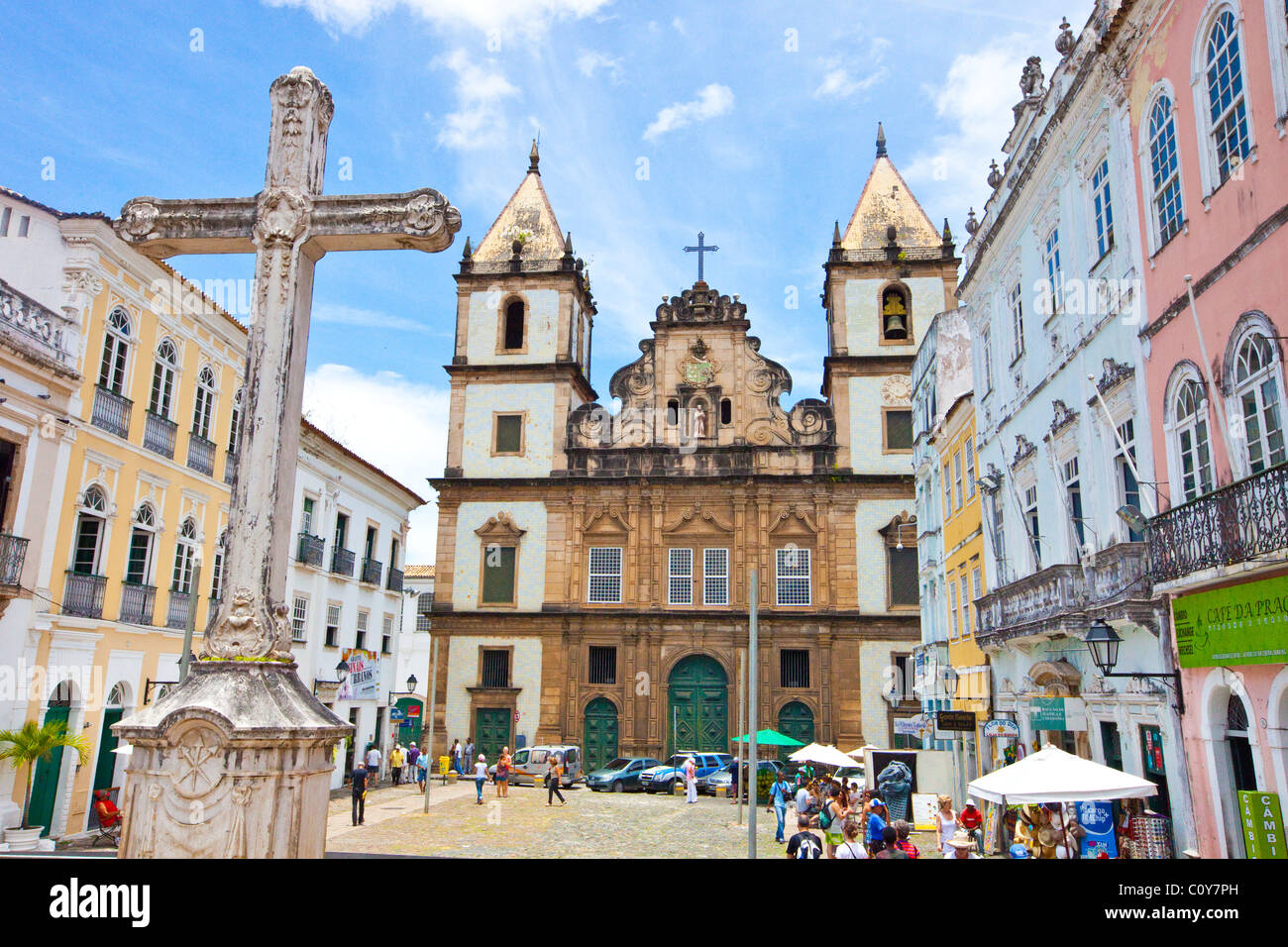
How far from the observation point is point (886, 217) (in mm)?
41906

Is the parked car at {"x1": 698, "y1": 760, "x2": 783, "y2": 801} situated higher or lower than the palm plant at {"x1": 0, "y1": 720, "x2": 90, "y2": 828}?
lower

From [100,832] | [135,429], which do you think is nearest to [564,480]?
[135,429]

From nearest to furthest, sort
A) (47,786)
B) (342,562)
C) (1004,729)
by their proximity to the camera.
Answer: (1004,729), (47,786), (342,562)

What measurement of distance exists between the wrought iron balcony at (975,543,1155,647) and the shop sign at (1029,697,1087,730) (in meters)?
1.07

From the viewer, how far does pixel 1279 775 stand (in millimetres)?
9445

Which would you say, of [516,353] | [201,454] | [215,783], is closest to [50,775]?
[201,454]

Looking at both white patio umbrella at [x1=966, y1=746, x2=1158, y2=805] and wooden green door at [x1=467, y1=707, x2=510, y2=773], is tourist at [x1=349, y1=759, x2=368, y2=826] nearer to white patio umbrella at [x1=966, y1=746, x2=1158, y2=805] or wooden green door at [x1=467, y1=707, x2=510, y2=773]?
white patio umbrella at [x1=966, y1=746, x2=1158, y2=805]

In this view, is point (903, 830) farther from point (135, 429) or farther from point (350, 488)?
point (350, 488)

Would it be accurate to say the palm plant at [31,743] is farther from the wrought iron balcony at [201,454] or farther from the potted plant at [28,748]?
the wrought iron balcony at [201,454]

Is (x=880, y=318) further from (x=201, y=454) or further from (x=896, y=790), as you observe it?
(x=201, y=454)

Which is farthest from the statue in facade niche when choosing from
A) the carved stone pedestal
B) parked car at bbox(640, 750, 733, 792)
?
the carved stone pedestal

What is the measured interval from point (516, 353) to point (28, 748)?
90.3 ft

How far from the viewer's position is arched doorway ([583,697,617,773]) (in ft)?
121
